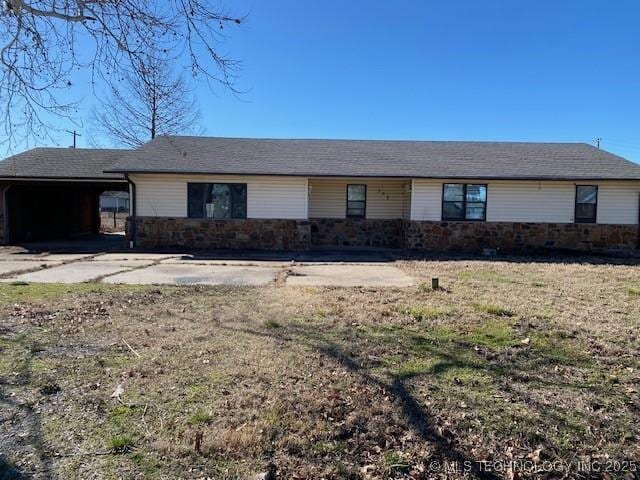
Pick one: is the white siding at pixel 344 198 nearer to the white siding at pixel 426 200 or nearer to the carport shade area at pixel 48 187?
the white siding at pixel 426 200

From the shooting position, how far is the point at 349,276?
10195 mm

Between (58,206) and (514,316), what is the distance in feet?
69.6

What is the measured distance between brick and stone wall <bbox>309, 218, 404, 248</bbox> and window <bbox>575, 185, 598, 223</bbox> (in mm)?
6150

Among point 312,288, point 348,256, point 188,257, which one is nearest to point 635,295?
point 312,288

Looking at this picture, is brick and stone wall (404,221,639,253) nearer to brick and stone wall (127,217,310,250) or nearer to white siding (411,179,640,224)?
white siding (411,179,640,224)

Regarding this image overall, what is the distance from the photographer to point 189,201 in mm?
15562

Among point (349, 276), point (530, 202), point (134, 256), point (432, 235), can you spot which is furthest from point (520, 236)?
point (134, 256)

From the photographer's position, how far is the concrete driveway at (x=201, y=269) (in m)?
9.34

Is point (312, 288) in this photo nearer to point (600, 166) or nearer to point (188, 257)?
point (188, 257)

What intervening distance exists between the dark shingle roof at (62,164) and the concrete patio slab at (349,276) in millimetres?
9119

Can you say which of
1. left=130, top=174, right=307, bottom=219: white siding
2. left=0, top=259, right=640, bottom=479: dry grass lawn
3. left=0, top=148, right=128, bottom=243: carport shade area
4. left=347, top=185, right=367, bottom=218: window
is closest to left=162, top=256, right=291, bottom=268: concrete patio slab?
left=130, top=174, right=307, bottom=219: white siding

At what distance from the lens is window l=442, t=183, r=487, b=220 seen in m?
15.7

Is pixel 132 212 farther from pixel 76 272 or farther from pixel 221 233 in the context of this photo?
pixel 76 272

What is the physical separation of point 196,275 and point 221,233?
18.5 ft
